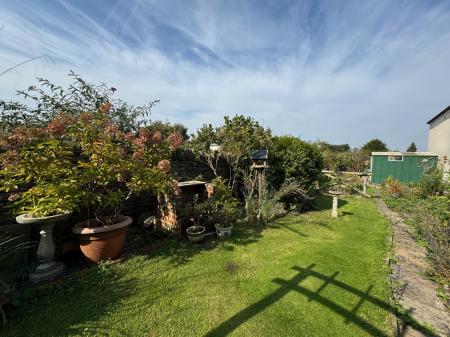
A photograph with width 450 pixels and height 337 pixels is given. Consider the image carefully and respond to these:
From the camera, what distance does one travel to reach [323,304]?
8.52 ft

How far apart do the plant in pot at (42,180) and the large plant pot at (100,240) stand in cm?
34

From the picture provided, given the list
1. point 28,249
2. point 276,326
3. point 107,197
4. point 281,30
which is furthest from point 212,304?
point 281,30

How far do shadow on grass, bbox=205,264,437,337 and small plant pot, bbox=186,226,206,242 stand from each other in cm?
165

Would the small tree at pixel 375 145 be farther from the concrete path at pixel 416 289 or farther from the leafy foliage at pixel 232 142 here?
the concrete path at pixel 416 289

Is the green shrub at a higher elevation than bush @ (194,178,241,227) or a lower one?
higher

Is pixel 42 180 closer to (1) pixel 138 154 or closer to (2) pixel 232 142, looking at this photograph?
(1) pixel 138 154

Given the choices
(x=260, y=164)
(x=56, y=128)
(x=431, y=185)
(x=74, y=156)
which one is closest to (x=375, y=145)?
(x=431, y=185)

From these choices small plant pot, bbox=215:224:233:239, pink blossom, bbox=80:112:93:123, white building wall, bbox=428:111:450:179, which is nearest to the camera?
pink blossom, bbox=80:112:93:123

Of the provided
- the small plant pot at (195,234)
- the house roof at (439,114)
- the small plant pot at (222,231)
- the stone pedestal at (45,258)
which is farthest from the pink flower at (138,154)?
the house roof at (439,114)

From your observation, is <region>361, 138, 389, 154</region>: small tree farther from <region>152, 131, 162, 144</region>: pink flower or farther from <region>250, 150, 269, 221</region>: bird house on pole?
<region>152, 131, 162, 144</region>: pink flower

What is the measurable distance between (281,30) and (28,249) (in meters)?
7.74

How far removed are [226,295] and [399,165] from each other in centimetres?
1650

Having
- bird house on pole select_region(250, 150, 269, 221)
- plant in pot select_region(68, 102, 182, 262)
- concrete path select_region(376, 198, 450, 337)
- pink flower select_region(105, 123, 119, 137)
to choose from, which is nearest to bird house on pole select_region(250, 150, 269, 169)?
bird house on pole select_region(250, 150, 269, 221)

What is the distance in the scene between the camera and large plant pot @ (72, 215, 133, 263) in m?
3.17
